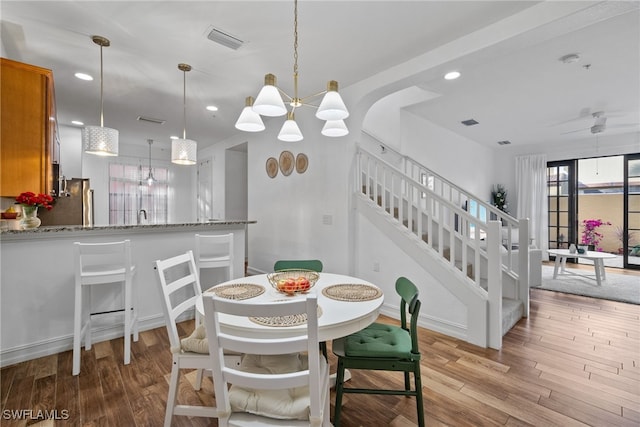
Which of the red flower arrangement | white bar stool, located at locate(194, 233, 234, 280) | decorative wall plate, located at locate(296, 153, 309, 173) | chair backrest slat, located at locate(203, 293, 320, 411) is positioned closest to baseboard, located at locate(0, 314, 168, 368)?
white bar stool, located at locate(194, 233, 234, 280)

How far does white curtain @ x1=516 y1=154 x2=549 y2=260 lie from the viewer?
693 centimetres

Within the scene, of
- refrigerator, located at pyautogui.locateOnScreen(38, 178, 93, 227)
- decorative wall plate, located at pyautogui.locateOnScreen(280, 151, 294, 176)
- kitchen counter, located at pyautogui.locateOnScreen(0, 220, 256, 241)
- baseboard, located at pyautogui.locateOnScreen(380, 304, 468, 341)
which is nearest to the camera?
kitchen counter, located at pyautogui.locateOnScreen(0, 220, 256, 241)

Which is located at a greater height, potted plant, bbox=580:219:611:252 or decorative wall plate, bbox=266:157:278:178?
decorative wall plate, bbox=266:157:278:178

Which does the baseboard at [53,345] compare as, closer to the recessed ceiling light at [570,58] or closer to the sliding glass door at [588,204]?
the recessed ceiling light at [570,58]

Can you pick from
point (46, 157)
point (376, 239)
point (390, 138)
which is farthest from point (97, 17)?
point (390, 138)

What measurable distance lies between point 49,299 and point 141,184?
4.94 meters

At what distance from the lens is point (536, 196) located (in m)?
7.00

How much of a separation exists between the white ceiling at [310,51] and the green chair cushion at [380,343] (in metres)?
2.34

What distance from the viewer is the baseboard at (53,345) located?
228 centimetres

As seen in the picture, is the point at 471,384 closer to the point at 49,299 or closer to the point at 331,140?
the point at 331,140

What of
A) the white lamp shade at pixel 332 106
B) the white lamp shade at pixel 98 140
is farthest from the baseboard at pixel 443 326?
the white lamp shade at pixel 98 140

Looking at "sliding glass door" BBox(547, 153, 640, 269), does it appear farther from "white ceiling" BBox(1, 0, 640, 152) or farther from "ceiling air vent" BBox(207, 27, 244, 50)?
"ceiling air vent" BBox(207, 27, 244, 50)

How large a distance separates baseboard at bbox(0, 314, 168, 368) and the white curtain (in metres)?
8.03

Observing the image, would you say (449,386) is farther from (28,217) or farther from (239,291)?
(28,217)
